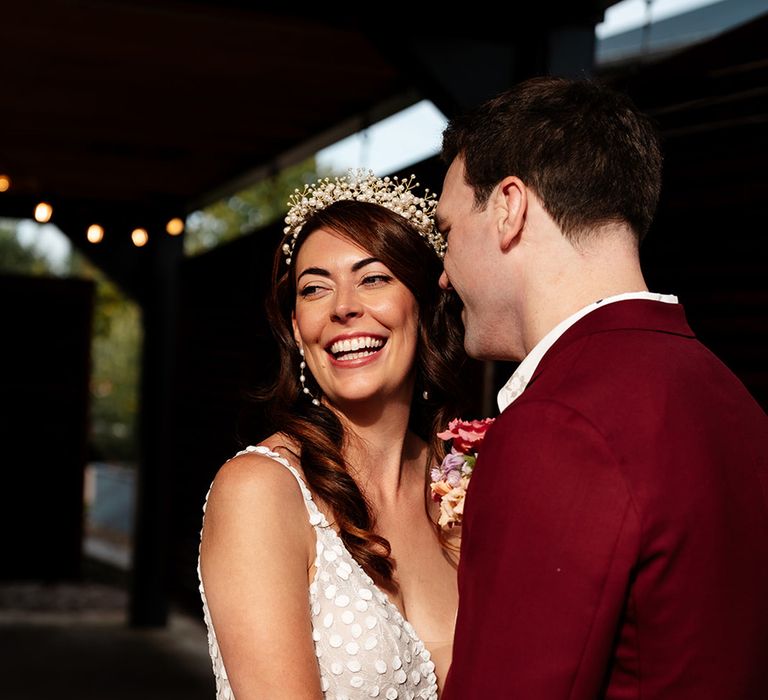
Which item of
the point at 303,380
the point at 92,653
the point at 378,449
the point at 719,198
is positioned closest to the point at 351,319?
the point at 303,380

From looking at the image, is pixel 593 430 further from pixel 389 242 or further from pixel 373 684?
pixel 389 242

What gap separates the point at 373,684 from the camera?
7.39 ft

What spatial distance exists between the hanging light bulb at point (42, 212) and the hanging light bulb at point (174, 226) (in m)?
0.99

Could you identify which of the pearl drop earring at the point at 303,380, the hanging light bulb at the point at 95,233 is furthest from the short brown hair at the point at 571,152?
the hanging light bulb at the point at 95,233

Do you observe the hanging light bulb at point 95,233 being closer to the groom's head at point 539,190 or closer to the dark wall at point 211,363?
the dark wall at point 211,363

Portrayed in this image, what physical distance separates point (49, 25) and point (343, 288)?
303cm

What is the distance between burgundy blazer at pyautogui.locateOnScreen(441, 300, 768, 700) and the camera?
3.98 feet

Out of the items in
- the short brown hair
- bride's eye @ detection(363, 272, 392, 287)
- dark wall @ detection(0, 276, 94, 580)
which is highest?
the short brown hair

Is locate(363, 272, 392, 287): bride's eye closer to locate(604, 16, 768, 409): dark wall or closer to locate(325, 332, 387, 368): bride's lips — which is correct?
locate(325, 332, 387, 368): bride's lips

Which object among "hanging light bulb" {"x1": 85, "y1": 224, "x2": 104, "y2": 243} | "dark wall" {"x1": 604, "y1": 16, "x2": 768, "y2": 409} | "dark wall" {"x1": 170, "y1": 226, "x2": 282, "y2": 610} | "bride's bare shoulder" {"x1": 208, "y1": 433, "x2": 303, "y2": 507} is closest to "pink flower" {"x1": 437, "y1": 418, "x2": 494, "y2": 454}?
"bride's bare shoulder" {"x1": 208, "y1": 433, "x2": 303, "y2": 507}

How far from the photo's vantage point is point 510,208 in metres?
1.50

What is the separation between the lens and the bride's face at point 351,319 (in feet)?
8.14

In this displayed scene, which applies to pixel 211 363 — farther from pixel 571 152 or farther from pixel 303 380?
pixel 571 152

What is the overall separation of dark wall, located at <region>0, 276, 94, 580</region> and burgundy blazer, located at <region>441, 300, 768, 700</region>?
1096 cm
